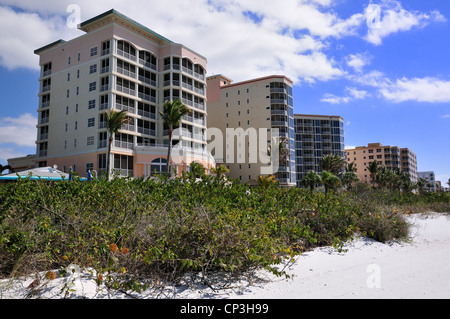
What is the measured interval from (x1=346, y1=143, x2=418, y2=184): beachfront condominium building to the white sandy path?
116427 mm

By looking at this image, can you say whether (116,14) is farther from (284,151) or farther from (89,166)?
(284,151)

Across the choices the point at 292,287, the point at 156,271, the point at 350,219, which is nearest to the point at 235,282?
the point at 292,287

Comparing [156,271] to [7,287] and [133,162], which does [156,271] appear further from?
[133,162]

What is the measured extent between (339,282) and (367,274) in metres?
0.91

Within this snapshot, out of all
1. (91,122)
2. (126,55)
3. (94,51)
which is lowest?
(91,122)

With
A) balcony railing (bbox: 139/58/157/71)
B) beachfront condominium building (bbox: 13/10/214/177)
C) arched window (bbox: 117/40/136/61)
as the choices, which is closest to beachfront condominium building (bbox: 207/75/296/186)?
beachfront condominium building (bbox: 13/10/214/177)

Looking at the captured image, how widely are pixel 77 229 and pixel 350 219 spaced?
24.1ft

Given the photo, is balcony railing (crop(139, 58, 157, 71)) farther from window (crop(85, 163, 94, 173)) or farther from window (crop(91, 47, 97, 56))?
window (crop(85, 163, 94, 173))

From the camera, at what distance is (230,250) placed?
5484mm

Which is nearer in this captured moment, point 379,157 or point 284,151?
point 284,151

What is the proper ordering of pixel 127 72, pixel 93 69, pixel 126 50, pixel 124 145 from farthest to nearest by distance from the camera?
1. pixel 126 50
2. pixel 127 72
3. pixel 93 69
4. pixel 124 145

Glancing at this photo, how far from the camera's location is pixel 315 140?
83.9 meters

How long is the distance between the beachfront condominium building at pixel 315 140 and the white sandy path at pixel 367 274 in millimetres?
72157

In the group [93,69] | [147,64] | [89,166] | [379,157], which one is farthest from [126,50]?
[379,157]
